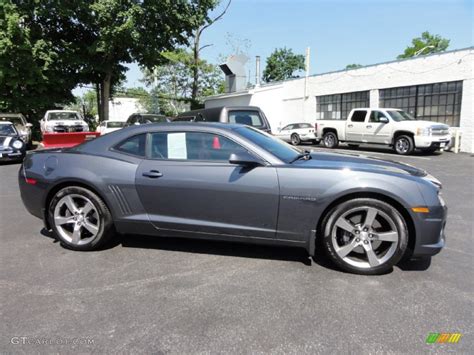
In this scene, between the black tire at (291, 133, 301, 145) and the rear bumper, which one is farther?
the black tire at (291, 133, 301, 145)

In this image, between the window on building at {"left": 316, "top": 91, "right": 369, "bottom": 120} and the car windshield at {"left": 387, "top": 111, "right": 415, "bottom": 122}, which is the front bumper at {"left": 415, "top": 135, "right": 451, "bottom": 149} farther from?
the window on building at {"left": 316, "top": 91, "right": 369, "bottom": 120}

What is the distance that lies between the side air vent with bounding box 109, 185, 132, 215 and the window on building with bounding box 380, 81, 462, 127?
16817mm

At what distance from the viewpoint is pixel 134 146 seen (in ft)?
13.1

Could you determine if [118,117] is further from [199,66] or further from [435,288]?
[435,288]

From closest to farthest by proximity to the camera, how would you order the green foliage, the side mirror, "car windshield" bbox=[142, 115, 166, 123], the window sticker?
the side mirror
the window sticker
"car windshield" bbox=[142, 115, 166, 123]
the green foliage

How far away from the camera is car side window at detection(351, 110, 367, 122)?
16141mm

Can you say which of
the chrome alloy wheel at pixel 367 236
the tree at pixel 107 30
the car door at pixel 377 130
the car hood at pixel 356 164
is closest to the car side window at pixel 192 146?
the car hood at pixel 356 164

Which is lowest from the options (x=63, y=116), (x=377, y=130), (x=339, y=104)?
(x=377, y=130)

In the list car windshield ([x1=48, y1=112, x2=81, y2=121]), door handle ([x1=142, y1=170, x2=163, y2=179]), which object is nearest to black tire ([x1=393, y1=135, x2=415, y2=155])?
door handle ([x1=142, y1=170, x2=163, y2=179])

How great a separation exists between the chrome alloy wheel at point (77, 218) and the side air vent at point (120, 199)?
1.08 ft

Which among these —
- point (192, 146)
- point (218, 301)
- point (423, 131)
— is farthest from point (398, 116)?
point (218, 301)

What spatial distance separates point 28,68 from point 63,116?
16.0ft

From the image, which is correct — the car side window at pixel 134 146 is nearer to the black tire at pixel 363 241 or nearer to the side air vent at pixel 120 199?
the side air vent at pixel 120 199

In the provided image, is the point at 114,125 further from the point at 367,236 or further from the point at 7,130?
the point at 367,236
